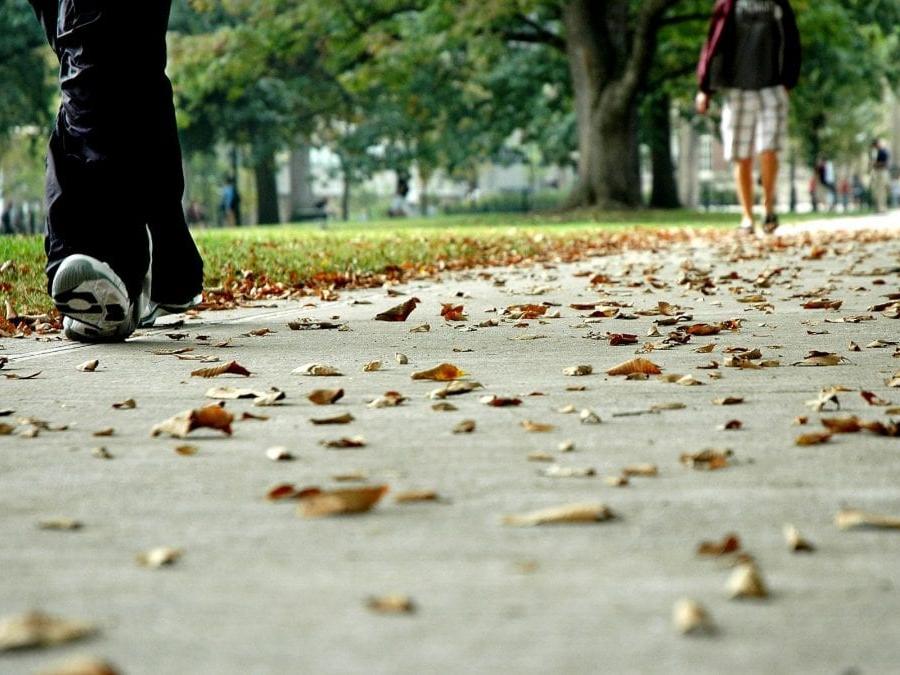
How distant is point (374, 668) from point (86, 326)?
3.77 m

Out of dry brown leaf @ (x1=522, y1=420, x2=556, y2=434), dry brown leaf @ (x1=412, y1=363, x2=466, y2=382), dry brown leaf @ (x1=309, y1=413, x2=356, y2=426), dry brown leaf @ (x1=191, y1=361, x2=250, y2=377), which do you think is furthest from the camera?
dry brown leaf @ (x1=191, y1=361, x2=250, y2=377)

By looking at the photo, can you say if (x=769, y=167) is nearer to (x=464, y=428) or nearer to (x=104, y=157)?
(x=104, y=157)

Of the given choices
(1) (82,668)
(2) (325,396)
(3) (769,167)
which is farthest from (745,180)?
(1) (82,668)

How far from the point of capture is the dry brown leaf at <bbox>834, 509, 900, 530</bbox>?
7.73 feet

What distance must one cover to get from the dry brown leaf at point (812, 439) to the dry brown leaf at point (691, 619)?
129 cm

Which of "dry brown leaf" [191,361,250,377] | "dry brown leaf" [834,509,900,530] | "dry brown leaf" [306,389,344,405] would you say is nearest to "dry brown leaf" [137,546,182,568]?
"dry brown leaf" [834,509,900,530]

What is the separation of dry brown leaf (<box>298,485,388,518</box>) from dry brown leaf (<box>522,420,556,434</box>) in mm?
809

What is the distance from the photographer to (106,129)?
517 cm

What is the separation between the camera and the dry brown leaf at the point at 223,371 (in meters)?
4.40

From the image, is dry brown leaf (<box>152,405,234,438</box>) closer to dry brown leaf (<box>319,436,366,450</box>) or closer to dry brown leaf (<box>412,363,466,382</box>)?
dry brown leaf (<box>319,436,366,450</box>)

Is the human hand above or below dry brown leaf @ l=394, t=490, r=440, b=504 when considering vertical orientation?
above

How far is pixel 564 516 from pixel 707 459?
593 mm

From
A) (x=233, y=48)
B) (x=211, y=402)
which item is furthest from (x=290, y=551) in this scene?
(x=233, y=48)

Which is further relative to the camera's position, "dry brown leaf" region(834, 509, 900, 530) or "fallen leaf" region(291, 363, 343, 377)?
"fallen leaf" region(291, 363, 343, 377)
